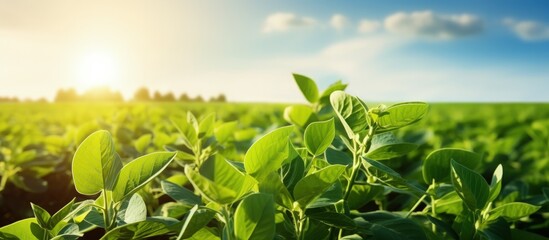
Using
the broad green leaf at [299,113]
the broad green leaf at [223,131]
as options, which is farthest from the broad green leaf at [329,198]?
the broad green leaf at [223,131]

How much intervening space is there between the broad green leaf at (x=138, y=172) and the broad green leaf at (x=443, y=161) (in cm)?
64

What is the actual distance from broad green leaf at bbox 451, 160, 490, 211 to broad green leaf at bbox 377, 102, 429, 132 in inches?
5.4

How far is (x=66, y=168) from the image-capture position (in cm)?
296

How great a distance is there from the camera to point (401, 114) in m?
0.90

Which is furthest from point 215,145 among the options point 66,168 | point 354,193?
point 66,168

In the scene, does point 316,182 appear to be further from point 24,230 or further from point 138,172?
point 24,230

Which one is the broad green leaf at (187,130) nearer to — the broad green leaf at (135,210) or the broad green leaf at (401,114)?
the broad green leaf at (135,210)

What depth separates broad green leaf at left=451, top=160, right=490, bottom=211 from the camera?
0.95 m

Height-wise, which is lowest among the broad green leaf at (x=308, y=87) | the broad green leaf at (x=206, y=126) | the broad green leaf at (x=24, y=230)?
the broad green leaf at (x=24, y=230)

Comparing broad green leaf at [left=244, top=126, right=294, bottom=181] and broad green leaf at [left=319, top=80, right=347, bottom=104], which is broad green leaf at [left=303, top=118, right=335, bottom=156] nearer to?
broad green leaf at [left=244, top=126, right=294, bottom=181]

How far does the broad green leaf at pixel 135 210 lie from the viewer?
851 millimetres

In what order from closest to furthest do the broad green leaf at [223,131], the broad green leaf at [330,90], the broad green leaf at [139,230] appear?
the broad green leaf at [139,230] → the broad green leaf at [330,90] → the broad green leaf at [223,131]

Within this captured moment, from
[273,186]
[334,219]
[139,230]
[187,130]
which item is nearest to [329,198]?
[334,219]

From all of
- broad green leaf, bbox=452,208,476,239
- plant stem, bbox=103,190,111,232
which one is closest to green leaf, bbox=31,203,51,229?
plant stem, bbox=103,190,111,232
